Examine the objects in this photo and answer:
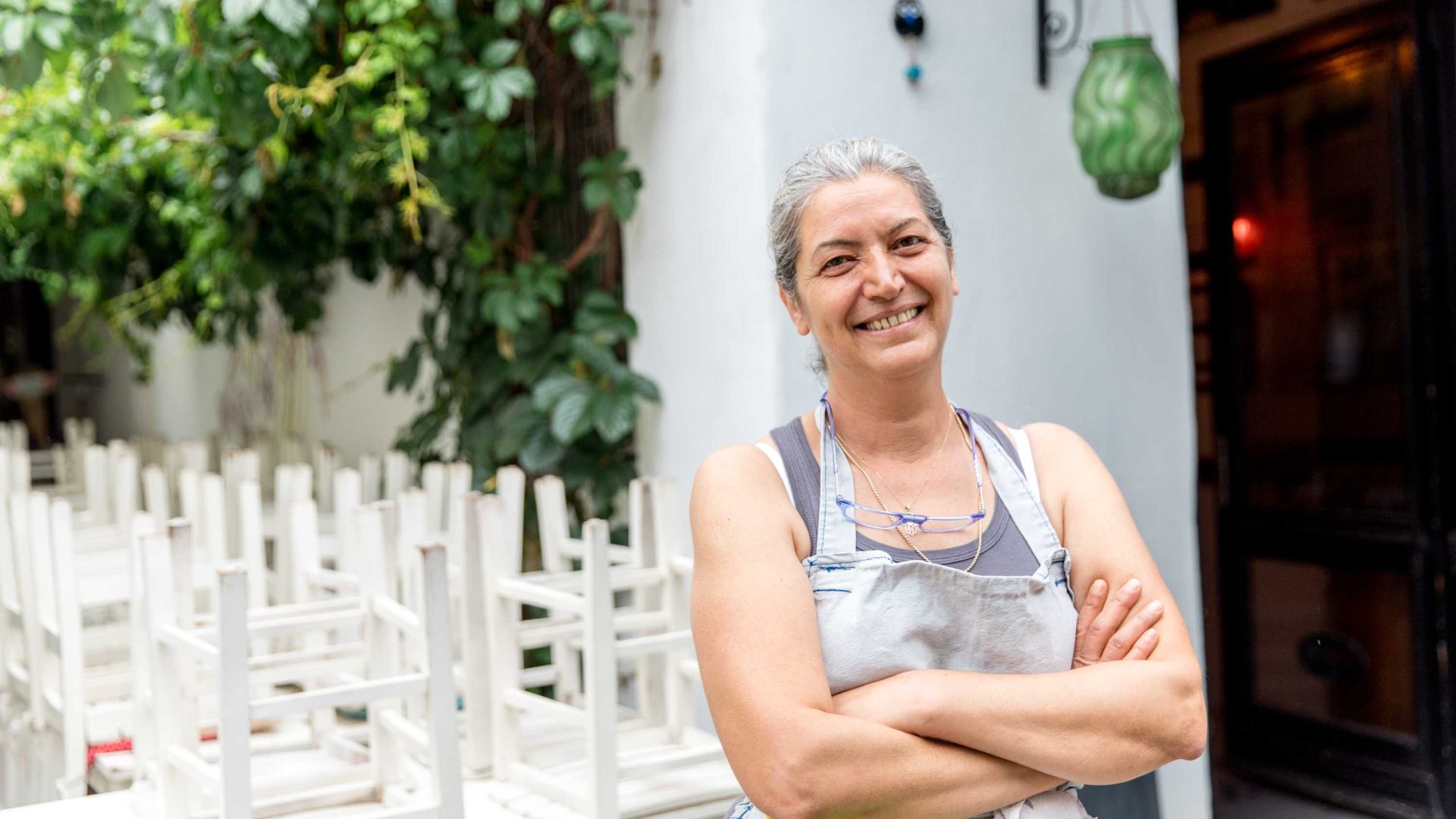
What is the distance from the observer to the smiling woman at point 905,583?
4.18ft

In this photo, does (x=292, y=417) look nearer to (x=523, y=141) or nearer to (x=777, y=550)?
(x=523, y=141)

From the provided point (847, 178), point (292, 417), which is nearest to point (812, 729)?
point (847, 178)

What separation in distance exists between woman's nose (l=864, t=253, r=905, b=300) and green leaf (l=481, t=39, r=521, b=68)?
1.80 meters

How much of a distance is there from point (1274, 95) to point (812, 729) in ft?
10.7

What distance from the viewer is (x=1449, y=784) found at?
3.19m

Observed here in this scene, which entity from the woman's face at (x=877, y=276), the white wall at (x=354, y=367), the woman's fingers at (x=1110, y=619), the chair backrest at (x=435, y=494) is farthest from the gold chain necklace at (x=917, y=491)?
the white wall at (x=354, y=367)

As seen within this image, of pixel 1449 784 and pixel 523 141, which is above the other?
pixel 523 141

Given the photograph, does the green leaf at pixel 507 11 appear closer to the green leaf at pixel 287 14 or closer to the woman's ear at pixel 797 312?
the green leaf at pixel 287 14

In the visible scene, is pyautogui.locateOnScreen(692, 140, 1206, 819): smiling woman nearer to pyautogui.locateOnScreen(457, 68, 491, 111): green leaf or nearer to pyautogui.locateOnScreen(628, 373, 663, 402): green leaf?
pyautogui.locateOnScreen(628, 373, 663, 402): green leaf

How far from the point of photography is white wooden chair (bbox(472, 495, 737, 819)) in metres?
2.18

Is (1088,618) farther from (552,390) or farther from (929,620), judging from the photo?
(552,390)

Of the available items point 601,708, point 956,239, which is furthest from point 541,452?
point 956,239

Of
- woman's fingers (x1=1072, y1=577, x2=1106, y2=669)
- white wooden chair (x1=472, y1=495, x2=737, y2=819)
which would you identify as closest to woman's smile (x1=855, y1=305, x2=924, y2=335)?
woman's fingers (x1=1072, y1=577, x2=1106, y2=669)

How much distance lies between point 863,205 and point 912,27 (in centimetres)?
138
